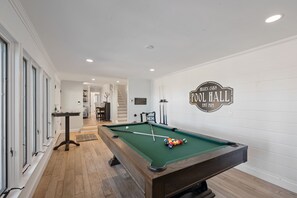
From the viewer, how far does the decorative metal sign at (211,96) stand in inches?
121

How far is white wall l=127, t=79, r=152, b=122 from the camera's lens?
5805 millimetres

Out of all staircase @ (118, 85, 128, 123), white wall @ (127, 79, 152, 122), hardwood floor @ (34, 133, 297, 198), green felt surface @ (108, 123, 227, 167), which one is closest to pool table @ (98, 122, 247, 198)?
green felt surface @ (108, 123, 227, 167)

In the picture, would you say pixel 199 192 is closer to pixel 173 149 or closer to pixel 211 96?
pixel 173 149

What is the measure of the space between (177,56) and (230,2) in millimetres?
1672

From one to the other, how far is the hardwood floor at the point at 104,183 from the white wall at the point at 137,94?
9.40 feet

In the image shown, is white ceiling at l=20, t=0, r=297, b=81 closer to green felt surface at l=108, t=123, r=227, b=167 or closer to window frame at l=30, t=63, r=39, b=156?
window frame at l=30, t=63, r=39, b=156

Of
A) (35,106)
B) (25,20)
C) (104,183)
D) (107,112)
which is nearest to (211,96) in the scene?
(104,183)

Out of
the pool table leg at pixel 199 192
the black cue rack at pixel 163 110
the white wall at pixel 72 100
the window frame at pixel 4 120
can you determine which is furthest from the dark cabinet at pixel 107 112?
the pool table leg at pixel 199 192

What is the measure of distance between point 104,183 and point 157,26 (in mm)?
2504

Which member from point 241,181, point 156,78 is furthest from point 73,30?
point 156,78

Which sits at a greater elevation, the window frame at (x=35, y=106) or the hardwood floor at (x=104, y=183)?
the window frame at (x=35, y=106)

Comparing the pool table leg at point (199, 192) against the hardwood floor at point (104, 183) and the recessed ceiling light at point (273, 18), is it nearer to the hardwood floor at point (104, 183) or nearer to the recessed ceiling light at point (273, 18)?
the hardwood floor at point (104, 183)

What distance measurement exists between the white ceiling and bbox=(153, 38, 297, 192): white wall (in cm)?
34

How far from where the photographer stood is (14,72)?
1586 mm
